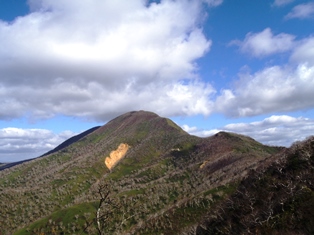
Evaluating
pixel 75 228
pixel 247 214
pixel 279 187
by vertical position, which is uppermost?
pixel 279 187

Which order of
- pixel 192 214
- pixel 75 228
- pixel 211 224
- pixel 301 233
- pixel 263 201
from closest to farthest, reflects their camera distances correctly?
pixel 301 233
pixel 263 201
pixel 211 224
pixel 192 214
pixel 75 228

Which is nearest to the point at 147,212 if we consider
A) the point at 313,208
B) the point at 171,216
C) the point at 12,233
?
the point at 171,216

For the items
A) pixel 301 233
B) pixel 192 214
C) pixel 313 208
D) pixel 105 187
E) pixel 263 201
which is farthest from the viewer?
pixel 192 214

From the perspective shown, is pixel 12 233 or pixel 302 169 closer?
A: pixel 302 169

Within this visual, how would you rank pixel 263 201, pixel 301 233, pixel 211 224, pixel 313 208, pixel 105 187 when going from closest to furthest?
pixel 105 187
pixel 301 233
pixel 313 208
pixel 263 201
pixel 211 224

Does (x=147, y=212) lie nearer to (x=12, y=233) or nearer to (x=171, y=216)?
(x=171, y=216)

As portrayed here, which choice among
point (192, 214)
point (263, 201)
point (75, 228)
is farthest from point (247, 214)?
point (75, 228)

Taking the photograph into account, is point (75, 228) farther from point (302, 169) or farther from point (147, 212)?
point (302, 169)

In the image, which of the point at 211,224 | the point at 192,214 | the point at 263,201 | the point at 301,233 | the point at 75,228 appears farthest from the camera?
the point at 75,228

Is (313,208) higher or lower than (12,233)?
higher
